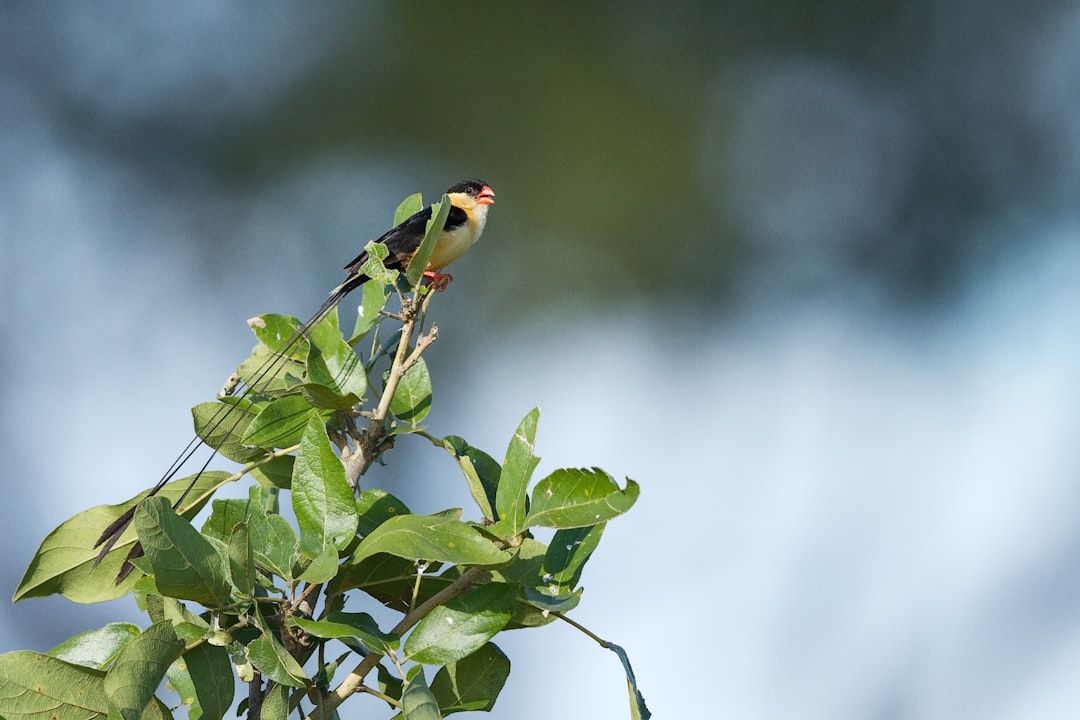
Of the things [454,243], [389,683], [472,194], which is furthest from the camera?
[472,194]

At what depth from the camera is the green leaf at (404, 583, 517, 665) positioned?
47cm

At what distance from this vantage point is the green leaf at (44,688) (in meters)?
0.47

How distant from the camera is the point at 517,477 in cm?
48

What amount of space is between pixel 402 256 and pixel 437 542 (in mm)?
403

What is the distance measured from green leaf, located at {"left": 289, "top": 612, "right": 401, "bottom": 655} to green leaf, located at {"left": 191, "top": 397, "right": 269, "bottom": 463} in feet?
0.45

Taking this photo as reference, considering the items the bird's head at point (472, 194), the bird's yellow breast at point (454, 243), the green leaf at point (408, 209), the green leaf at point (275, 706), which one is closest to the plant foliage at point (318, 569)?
the green leaf at point (275, 706)

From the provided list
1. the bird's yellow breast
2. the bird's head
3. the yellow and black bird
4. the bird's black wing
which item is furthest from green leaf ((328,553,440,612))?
the bird's head

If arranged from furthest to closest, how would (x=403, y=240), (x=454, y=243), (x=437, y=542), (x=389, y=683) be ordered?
(x=454, y=243), (x=403, y=240), (x=389, y=683), (x=437, y=542)

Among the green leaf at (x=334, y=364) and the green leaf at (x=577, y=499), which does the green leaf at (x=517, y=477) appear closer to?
the green leaf at (x=577, y=499)

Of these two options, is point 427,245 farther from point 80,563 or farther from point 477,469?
point 80,563

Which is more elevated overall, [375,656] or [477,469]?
[477,469]

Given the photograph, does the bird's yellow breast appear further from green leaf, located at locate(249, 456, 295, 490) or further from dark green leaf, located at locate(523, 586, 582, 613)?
dark green leaf, located at locate(523, 586, 582, 613)

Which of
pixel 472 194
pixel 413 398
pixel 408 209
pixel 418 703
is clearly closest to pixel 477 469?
pixel 413 398

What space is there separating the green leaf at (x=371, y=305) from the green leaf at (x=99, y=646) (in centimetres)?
22
